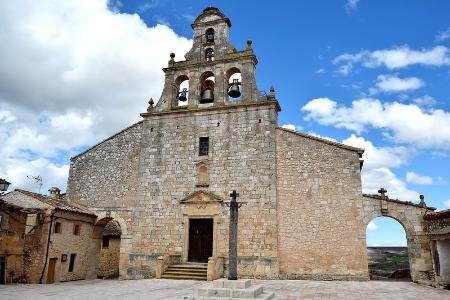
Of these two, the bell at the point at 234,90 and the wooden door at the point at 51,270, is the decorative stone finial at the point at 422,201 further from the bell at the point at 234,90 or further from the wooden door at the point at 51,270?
the wooden door at the point at 51,270

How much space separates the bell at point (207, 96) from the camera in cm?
1886

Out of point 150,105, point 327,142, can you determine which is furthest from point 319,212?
point 150,105

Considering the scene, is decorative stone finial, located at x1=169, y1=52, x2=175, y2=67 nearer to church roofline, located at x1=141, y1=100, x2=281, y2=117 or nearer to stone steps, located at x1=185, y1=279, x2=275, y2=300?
church roofline, located at x1=141, y1=100, x2=281, y2=117

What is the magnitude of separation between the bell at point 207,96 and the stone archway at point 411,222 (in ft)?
29.1

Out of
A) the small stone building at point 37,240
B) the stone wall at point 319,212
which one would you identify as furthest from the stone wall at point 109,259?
the stone wall at point 319,212

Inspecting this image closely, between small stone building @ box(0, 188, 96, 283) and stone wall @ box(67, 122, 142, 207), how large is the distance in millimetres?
1974

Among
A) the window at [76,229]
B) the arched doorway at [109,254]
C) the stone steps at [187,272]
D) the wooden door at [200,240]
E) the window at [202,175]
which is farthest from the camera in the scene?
the arched doorway at [109,254]

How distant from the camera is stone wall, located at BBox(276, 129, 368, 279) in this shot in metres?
15.4

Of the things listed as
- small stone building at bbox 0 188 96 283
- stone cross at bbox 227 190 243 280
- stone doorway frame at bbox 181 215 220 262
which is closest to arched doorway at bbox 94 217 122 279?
small stone building at bbox 0 188 96 283

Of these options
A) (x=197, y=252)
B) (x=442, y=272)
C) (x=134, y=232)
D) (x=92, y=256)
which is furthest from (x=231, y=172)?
(x=442, y=272)

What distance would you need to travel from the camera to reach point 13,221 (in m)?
15.1

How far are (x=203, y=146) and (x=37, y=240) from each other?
8490 mm

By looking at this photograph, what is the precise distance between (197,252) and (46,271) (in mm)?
6470

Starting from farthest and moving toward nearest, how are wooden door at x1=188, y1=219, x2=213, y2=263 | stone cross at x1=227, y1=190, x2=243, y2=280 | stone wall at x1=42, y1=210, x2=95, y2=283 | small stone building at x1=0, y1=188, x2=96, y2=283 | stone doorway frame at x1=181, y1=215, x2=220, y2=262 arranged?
wooden door at x1=188, y1=219, x2=213, y2=263
stone doorway frame at x1=181, y1=215, x2=220, y2=262
stone wall at x1=42, y1=210, x2=95, y2=283
small stone building at x1=0, y1=188, x2=96, y2=283
stone cross at x1=227, y1=190, x2=243, y2=280
